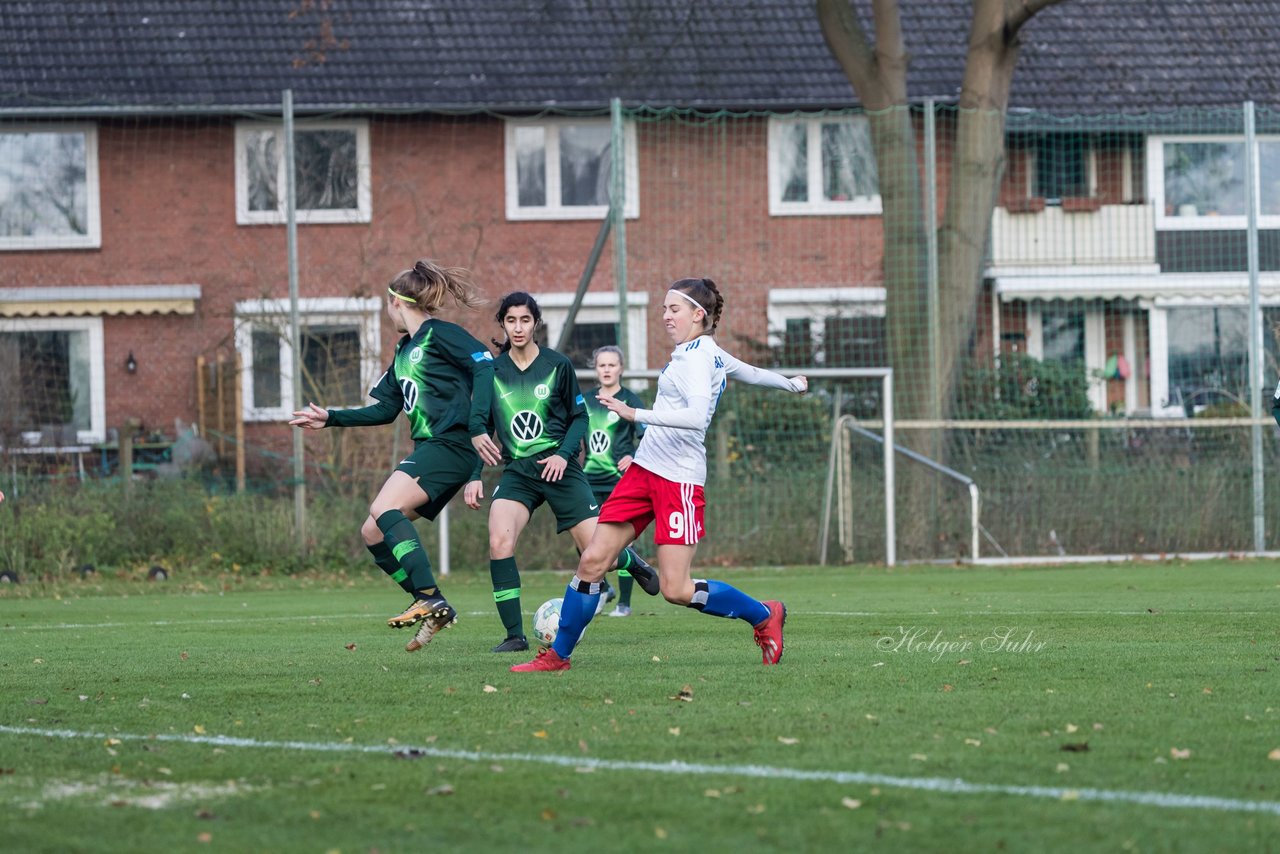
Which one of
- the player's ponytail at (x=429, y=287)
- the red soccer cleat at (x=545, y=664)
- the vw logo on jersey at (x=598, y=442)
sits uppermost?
the player's ponytail at (x=429, y=287)

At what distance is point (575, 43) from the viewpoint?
2777 centimetres

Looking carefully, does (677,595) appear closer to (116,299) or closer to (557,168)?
(116,299)

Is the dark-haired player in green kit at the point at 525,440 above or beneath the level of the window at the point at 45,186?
beneath

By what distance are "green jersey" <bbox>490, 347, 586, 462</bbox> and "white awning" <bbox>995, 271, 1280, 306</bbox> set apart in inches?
433

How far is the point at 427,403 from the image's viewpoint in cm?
862

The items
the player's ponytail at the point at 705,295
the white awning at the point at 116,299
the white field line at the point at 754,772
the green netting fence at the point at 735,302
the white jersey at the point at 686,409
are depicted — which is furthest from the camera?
the white awning at the point at 116,299

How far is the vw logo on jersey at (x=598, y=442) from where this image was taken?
12164mm

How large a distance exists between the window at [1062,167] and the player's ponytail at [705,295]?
640 inches

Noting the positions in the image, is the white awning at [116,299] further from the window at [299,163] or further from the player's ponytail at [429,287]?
the player's ponytail at [429,287]

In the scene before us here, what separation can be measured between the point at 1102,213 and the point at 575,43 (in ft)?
29.5

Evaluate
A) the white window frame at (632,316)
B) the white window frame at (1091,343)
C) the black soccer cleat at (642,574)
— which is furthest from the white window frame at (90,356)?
the white window frame at (1091,343)

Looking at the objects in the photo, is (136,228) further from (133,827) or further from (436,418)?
Answer: (133,827)

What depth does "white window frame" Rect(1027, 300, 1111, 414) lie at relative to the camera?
1864 cm

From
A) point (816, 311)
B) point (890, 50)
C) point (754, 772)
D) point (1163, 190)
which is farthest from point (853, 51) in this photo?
point (754, 772)
